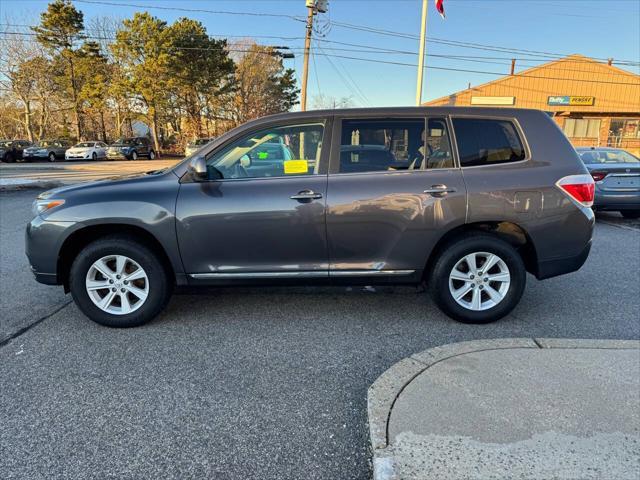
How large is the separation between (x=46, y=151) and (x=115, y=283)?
31.8 m

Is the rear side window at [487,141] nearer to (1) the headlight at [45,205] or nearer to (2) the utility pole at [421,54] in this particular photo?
(1) the headlight at [45,205]

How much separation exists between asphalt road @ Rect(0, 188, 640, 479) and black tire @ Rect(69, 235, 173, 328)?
12 centimetres

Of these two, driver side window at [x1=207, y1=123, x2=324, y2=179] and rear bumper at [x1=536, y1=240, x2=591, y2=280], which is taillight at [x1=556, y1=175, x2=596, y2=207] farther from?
driver side window at [x1=207, y1=123, x2=324, y2=179]

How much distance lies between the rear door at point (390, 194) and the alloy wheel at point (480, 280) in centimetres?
34

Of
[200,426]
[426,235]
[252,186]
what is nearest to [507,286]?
[426,235]

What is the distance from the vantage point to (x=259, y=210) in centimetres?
358

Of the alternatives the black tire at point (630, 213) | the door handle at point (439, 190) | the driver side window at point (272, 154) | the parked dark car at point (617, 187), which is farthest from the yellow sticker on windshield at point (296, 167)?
the black tire at point (630, 213)

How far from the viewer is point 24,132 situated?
41938 mm

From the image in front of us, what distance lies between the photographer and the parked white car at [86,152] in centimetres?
3064

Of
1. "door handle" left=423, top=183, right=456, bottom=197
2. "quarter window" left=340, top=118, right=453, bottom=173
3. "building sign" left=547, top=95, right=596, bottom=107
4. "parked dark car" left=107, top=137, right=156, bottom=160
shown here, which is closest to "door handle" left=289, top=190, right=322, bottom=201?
"quarter window" left=340, top=118, right=453, bottom=173

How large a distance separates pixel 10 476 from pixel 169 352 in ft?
4.34

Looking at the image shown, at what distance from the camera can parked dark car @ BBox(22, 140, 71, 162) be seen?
96.2 ft

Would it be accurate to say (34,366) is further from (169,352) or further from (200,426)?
(200,426)

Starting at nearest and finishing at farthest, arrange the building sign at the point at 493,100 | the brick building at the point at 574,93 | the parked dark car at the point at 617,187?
the parked dark car at the point at 617,187, the building sign at the point at 493,100, the brick building at the point at 574,93
